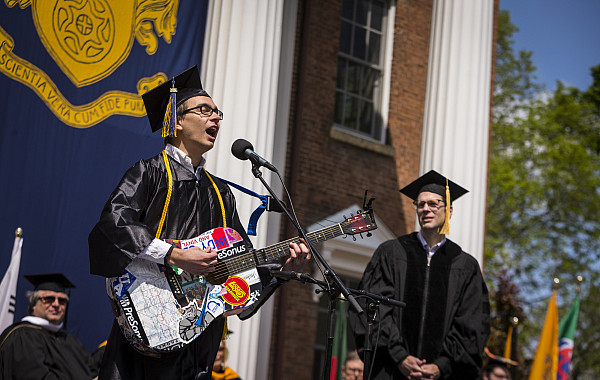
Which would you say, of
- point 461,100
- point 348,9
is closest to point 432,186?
point 461,100

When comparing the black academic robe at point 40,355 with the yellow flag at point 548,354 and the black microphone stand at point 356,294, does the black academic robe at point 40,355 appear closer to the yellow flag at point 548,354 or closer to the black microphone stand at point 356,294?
the black microphone stand at point 356,294

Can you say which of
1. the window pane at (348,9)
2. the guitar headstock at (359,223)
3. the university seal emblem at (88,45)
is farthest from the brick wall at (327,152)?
the guitar headstock at (359,223)

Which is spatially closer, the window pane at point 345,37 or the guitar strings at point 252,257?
the guitar strings at point 252,257

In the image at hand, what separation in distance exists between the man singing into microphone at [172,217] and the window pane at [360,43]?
8.76 metres

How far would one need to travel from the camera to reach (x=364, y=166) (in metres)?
12.8

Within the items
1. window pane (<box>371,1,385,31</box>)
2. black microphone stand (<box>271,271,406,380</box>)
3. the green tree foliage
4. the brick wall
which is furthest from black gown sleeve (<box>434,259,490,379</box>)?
the green tree foliage

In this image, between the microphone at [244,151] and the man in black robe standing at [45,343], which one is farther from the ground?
the microphone at [244,151]

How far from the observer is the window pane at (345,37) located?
1298 cm

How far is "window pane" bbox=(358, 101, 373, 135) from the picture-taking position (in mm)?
13180

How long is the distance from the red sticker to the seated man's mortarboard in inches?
33.3

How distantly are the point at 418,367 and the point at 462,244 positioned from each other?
3.99m

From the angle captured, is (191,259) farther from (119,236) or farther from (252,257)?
(252,257)

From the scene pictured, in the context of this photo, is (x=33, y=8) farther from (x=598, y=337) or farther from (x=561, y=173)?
(x=598, y=337)

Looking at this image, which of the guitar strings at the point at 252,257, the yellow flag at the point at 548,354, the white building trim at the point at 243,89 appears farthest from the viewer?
the yellow flag at the point at 548,354
